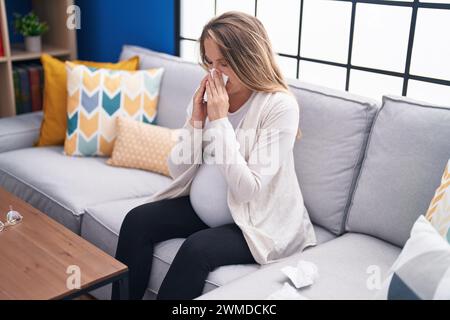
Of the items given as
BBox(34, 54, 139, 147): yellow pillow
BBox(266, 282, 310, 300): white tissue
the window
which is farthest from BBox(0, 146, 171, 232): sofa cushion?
BBox(266, 282, 310, 300): white tissue

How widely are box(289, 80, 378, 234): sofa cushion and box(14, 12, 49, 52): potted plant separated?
1.80 meters

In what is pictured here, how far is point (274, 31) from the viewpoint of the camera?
2.57 meters

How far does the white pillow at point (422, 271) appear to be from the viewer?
1.22m

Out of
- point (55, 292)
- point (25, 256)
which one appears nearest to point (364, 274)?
A: point (55, 292)

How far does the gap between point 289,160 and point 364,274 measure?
0.42 metres

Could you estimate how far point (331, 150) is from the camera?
1932mm

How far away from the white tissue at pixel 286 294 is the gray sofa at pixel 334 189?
46 millimetres

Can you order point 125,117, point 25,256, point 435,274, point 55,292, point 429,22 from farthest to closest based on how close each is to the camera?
point 125,117 → point 429,22 → point 25,256 → point 55,292 → point 435,274

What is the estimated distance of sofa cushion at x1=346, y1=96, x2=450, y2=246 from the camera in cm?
170

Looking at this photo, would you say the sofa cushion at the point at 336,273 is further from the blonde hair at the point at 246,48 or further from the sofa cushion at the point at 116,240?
the blonde hair at the point at 246,48

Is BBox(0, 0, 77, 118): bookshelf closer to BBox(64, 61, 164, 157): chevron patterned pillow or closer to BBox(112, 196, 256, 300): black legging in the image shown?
BBox(64, 61, 164, 157): chevron patterned pillow

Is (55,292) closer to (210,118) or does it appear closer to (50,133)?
(210,118)

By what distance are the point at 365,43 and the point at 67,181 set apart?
131 centimetres

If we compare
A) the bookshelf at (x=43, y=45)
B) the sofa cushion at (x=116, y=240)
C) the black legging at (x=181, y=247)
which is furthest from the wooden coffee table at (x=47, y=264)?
the bookshelf at (x=43, y=45)
